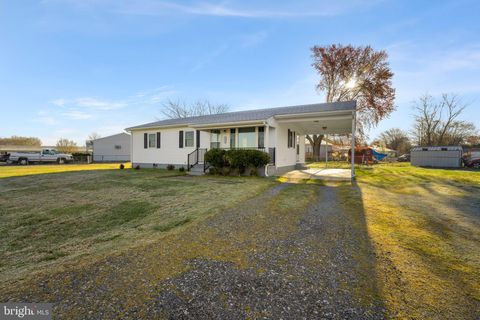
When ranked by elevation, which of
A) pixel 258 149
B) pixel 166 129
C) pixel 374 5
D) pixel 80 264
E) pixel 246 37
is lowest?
pixel 80 264

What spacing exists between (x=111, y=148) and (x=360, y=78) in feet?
121

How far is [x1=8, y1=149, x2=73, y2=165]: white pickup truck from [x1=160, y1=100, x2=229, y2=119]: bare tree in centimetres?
1640

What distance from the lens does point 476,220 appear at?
471 centimetres

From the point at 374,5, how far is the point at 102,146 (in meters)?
38.3

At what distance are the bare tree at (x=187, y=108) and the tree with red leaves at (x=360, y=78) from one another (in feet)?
64.8

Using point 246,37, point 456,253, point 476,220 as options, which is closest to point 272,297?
point 456,253

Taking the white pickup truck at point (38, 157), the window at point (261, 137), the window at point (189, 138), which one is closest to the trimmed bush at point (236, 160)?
the window at point (261, 137)

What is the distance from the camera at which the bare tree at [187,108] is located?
3834cm

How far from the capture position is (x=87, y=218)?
5.29 meters

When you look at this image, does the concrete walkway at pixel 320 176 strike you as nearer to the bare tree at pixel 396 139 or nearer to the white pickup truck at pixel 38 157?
the white pickup truck at pixel 38 157

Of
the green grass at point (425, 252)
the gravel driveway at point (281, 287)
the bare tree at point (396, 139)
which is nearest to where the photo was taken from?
the gravel driveway at point (281, 287)

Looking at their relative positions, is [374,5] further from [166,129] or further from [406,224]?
[166,129]

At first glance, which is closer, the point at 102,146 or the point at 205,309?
the point at 205,309

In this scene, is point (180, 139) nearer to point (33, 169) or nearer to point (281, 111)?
point (281, 111)
